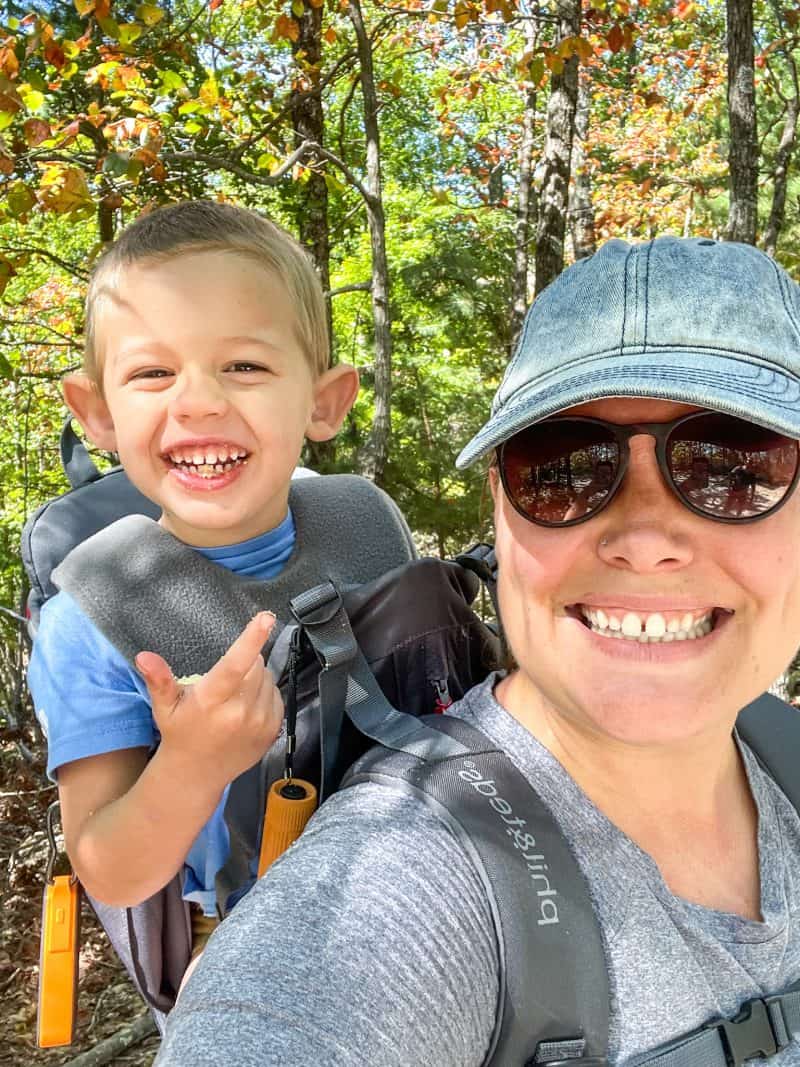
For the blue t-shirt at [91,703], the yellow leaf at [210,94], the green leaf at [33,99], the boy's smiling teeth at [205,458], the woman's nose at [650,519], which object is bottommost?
the blue t-shirt at [91,703]

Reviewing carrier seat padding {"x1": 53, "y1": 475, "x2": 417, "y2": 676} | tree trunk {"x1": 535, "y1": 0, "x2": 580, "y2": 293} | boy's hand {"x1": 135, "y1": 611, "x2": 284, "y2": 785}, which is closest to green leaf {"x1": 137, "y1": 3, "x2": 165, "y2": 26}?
tree trunk {"x1": 535, "y1": 0, "x2": 580, "y2": 293}

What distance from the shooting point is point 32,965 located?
14.6 ft

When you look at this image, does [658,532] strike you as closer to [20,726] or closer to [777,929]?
[777,929]

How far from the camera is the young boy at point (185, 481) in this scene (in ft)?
4.83

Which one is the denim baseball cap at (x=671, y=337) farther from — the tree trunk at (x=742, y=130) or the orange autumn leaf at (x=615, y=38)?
the orange autumn leaf at (x=615, y=38)

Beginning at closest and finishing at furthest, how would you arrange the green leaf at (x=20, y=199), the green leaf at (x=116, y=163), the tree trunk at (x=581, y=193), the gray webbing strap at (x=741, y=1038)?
the gray webbing strap at (x=741, y=1038)
the green leaf at (x=20, y=199)
the green leaf at (x=116, y=163)
the tree trunk at (x=581, y=193)

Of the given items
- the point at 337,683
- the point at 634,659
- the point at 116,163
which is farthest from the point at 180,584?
the point at 116,163

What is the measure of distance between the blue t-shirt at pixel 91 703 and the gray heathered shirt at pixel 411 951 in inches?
21.7

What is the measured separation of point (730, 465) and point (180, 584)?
110cm

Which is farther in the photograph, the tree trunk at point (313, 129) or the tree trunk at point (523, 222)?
the tree trunk at point (523, 222)

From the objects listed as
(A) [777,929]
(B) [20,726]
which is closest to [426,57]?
(B) [20,726]

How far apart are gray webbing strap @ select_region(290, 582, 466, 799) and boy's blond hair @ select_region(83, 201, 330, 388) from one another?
0.80m

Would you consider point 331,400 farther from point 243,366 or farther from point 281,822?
point 281,822

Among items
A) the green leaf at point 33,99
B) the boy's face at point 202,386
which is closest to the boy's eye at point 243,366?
the boy's face at point 202,386
